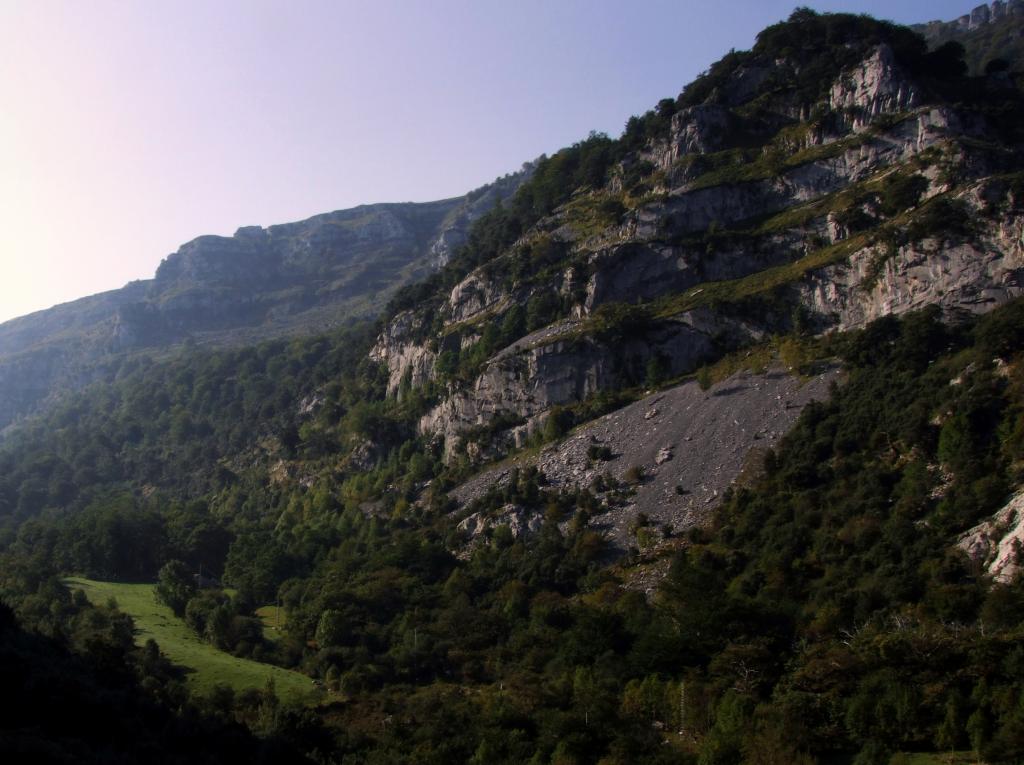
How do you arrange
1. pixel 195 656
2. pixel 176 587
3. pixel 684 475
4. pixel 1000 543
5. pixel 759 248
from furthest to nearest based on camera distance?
pixel 759 248 → pixel 176 587 → pixel 684 475 → pixel 195 656 → pixel 1000 543

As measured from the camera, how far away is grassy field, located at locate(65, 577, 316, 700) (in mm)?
66812

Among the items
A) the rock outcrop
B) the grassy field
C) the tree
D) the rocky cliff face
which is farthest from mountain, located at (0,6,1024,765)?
the grassy field

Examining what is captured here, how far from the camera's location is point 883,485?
67.4 metres

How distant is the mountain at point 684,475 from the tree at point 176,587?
624 mm

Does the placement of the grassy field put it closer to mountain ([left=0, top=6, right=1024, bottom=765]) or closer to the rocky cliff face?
mountain ([left=0, top=6, right=1024, bottom=765])

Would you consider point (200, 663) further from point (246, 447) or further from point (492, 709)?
point (246, 447)

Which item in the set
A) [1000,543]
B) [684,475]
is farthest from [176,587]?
[1000,543]

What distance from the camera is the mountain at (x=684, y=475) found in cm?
5097

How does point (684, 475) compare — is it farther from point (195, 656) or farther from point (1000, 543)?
point (195, 656)

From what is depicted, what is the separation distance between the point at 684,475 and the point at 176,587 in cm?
5346

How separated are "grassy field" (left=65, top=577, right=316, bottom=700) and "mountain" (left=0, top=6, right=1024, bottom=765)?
6.97ft

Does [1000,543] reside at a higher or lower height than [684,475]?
lower

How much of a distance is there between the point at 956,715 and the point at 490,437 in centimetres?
6683

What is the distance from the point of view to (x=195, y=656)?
7331 centimetres
